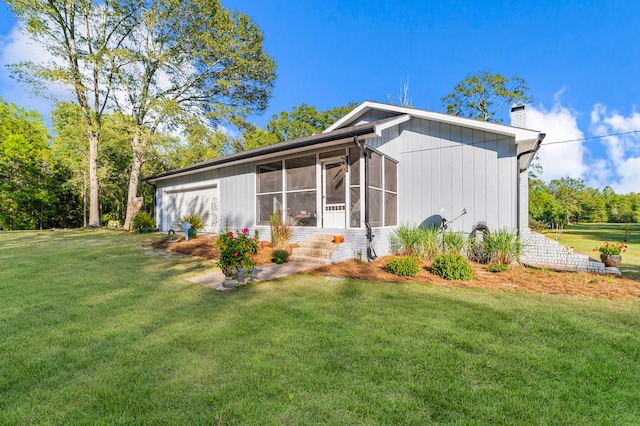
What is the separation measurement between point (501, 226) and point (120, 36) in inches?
860

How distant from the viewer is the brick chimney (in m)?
8.27

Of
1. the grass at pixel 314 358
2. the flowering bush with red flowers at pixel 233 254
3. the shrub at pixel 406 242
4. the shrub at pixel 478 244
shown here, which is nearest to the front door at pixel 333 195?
the shrub at pixel 406 242

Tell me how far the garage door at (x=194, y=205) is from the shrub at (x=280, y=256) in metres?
5.56

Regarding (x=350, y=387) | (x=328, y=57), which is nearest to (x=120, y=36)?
(x=328, y=57)

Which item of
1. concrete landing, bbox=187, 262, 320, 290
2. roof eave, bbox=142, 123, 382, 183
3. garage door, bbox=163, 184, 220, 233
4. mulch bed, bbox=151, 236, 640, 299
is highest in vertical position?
roof eave, bbox=142, 123, 382, 183

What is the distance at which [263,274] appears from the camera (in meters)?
5.70

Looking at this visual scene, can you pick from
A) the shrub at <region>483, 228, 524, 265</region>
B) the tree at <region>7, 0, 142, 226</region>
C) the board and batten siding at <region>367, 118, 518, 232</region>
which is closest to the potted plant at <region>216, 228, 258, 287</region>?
the board and batten siding at <region>367, 118, 518, 232</region>

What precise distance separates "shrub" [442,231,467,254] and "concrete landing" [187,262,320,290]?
3715 millimetres

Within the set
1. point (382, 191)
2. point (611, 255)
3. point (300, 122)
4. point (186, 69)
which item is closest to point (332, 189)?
point (382, 191)

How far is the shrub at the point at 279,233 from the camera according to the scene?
804 cm

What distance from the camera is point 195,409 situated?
1786mm

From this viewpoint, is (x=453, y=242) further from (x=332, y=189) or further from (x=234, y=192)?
(x=234, y=192)

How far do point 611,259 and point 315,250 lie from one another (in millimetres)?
6667

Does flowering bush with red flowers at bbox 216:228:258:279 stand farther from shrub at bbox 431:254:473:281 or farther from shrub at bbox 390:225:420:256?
→ shrub at bbox 390:225:420:256
